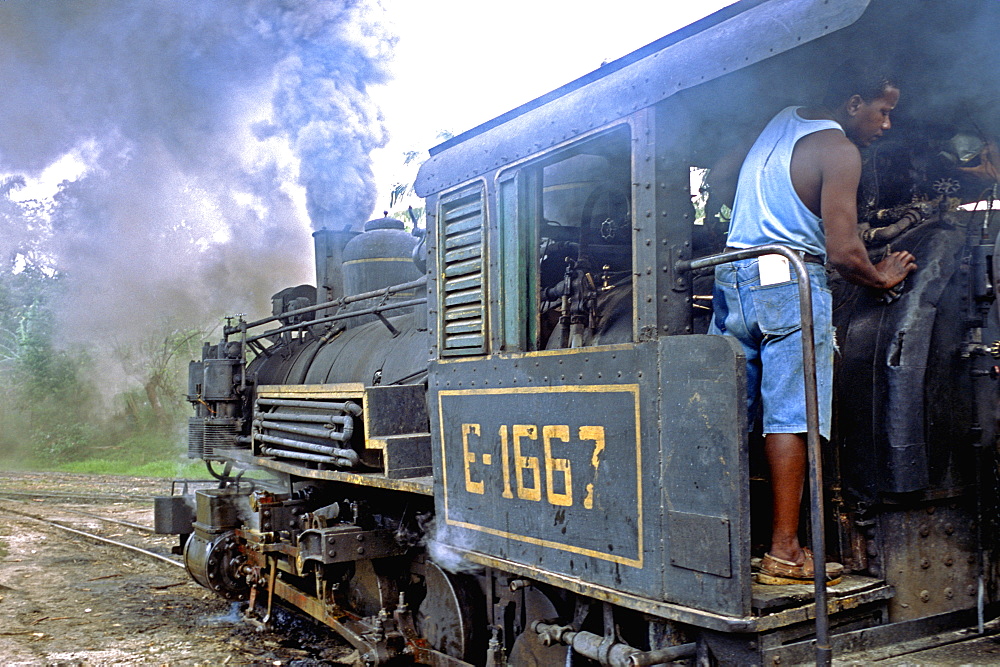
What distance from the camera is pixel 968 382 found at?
3021mm

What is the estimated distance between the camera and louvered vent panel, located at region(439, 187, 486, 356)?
359 cm

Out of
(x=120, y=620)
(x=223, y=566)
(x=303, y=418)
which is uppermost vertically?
(x=303, y=418)

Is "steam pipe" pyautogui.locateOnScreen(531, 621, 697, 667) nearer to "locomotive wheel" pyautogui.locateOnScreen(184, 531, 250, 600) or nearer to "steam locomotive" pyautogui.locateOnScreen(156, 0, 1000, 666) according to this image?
"steam locomotive" pyautogui.locateOnScreen(156, 0, 1000, 666)

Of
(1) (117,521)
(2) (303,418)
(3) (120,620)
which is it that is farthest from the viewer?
(1) (117,521)

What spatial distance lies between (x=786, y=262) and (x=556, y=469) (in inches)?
42.9

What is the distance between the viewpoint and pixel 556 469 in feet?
10.2

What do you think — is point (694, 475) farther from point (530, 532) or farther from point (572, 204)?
point (572, 204)

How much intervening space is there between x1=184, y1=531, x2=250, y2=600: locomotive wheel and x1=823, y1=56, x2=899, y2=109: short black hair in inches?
217

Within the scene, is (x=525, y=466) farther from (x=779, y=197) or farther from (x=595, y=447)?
(x=779, y=197)

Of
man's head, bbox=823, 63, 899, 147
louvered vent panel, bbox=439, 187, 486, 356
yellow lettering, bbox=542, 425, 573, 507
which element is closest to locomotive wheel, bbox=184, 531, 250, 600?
louvered vent panel, bbox=439, 187, 486, 356

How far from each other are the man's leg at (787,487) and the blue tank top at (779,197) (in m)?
0.63

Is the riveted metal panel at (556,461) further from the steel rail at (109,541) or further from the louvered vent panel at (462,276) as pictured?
the steel rail at (109,541)

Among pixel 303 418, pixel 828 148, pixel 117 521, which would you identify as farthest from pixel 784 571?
pixel 117 521

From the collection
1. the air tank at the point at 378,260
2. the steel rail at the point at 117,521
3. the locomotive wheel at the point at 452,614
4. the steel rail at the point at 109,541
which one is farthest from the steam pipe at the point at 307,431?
the steel rail at the point at 117,521
